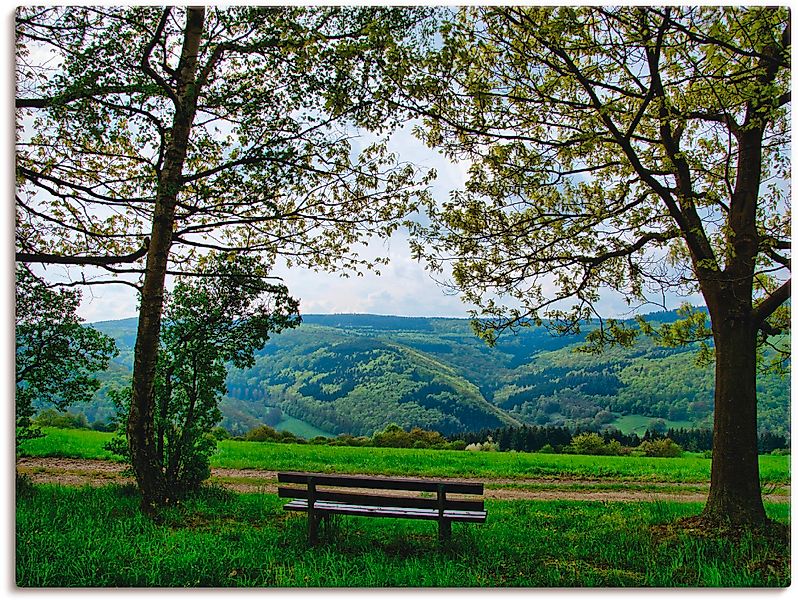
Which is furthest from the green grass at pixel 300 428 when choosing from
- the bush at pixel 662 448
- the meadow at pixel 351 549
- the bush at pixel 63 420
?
the bush at pixel 662 448

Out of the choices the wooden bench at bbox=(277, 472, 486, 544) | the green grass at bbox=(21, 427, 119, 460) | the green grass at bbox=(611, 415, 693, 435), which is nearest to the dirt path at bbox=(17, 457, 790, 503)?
the green grass at bbox=(21, 427, 119, 460)

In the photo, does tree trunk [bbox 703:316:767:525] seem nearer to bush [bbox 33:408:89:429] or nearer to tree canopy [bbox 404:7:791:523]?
tree canopy [bbox 404:7:791:523]

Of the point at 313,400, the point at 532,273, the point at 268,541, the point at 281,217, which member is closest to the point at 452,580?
the point at 268,541

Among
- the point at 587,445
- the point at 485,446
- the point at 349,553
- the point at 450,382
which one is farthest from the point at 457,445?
the point at 349,553

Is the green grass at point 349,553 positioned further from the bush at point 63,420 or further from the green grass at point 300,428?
the green grass at point 300,428

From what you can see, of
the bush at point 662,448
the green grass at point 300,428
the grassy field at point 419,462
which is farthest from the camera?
the bush at point 662,448

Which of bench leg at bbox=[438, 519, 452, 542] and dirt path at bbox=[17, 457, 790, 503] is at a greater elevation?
bench leg at bbox=[438, 519, 452, 542]

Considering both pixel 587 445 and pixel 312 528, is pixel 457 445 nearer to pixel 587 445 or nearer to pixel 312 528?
pixel 587 445
